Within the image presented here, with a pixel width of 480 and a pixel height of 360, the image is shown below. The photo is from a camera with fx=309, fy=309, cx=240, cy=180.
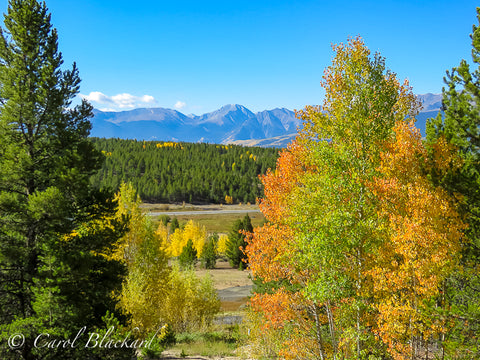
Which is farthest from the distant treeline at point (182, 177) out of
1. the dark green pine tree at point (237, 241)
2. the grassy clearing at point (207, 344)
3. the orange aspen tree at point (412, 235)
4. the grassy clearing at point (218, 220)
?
the orange aspen tree at point (412, 235)

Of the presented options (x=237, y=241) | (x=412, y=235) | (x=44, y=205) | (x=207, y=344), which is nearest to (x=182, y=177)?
(x=237, y=241)

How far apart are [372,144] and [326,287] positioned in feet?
18.5

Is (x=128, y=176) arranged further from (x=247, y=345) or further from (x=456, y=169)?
(x=456, y=169)

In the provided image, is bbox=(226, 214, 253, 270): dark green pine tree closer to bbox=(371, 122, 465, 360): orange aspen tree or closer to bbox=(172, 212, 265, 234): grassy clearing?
bbox=(172, 212, 265, 234): grassy clearing

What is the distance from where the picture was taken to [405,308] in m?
8.79

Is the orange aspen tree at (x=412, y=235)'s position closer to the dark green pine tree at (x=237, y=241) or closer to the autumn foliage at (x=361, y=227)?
the autumn foliage at (x=361, y=227)

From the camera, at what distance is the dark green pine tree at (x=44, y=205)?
9.77 m

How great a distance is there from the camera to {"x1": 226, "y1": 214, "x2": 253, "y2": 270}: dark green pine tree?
59463 millimetres

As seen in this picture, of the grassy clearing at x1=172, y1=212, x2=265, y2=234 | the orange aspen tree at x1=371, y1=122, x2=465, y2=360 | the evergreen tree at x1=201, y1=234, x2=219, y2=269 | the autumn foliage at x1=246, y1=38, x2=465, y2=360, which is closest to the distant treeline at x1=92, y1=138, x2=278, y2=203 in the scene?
the grassy clearing at x1=172, y1=212, x2=265, y2=234

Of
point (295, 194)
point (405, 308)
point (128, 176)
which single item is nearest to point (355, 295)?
point (405, 308)

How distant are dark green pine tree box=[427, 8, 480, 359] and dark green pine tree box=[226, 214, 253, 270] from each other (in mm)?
47359

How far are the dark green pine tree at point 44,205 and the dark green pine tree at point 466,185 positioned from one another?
37.5ft

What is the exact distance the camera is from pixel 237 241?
6075cm

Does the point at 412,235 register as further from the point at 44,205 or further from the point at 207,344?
the point at 207,344
